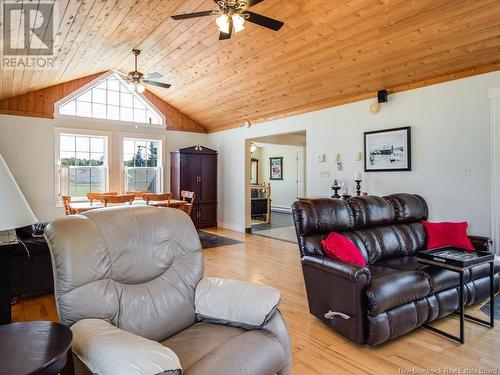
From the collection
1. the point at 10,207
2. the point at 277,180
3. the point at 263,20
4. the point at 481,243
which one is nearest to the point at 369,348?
the point at 481,243

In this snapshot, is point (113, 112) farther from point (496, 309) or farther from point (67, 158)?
point (496, 309)

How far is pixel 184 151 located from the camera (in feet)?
23.9

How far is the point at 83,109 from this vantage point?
6.51 metres

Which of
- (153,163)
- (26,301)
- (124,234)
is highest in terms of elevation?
(153,163)

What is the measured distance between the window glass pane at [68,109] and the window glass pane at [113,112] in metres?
0.68

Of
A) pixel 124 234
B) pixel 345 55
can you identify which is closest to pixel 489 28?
pixel 345 55

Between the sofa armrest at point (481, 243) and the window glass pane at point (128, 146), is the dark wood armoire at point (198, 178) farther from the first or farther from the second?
the sofa armrest at point (481, 243)

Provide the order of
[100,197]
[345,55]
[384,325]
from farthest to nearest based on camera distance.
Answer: [100,197], [345,55], [384,325]

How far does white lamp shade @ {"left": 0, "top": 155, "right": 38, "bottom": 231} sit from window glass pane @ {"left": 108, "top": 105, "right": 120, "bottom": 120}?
5.83m

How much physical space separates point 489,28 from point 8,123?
7.17 m

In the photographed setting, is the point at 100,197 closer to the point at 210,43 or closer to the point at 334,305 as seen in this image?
the point at 210,43

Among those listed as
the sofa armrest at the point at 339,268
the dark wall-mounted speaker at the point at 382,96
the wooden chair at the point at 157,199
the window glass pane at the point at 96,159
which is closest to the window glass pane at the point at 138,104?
the window glass pane at the point at 96,159

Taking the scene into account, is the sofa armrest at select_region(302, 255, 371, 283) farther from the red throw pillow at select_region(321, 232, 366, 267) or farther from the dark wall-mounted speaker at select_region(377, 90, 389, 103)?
the dark wall-mounted speaker at select_region(377, 90, 389, 103)

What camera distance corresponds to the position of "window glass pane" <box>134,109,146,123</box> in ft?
23.6
